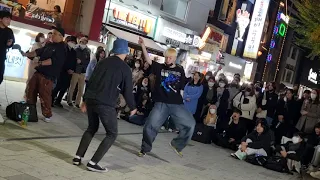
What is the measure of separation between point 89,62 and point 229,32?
17.9 m

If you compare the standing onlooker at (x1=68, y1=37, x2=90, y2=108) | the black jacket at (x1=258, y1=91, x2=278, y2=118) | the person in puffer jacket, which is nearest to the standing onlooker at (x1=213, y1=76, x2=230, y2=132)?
the person in puffer jacket

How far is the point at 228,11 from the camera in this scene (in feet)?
87.6

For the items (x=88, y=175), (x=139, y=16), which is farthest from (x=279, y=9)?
(x=88, y=175)

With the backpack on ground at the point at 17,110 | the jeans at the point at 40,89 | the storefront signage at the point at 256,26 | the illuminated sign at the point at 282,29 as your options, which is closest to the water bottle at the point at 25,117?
the backpack on ground at the point at 17,110

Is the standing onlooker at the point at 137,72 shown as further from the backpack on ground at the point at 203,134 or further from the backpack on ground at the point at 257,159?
the backpack on ground at the point at 257,159

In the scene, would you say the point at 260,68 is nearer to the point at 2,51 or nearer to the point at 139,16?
the point at 139,16

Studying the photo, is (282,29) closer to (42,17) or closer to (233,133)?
(42,17)

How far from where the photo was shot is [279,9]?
32.3m

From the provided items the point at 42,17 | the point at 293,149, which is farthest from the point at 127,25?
the point at 293,149

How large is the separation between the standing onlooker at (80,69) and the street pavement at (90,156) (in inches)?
27.4

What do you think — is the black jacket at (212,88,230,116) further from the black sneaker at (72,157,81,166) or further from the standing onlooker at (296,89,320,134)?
the black sneaker at (72,157,81,166)

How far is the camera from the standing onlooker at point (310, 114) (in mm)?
11805

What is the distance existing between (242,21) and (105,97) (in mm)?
23230

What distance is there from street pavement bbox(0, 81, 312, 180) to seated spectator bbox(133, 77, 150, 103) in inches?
51.7
